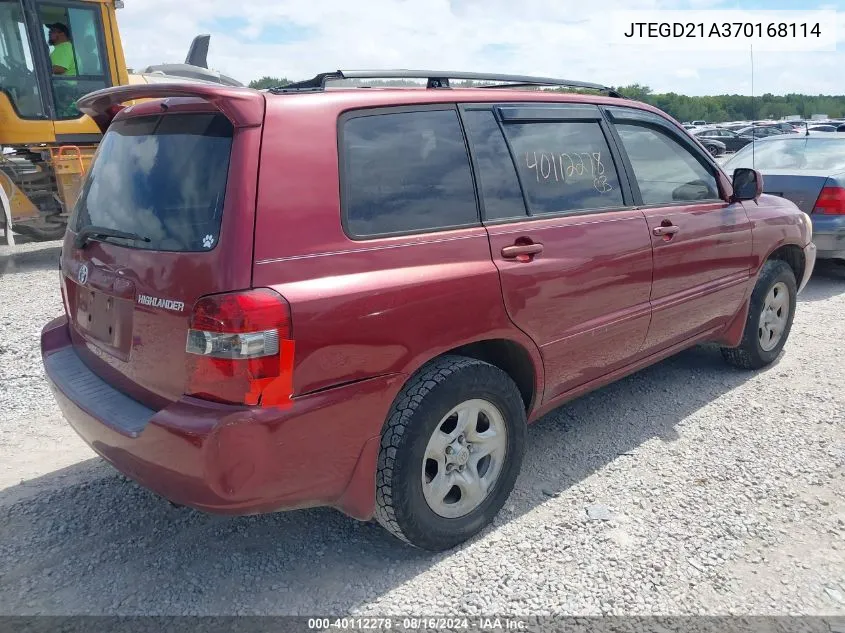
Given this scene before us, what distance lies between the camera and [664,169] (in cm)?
393

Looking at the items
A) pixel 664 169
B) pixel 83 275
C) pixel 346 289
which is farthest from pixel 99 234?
pixel 664 169

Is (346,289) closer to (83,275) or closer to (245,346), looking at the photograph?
(245,346)

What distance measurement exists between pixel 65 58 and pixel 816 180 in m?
9.22

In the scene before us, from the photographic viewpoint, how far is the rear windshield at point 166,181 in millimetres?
2295

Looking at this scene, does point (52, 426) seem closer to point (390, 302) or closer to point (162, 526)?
point (162, 526)

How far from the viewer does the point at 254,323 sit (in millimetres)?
2123

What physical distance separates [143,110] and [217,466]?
1480mm

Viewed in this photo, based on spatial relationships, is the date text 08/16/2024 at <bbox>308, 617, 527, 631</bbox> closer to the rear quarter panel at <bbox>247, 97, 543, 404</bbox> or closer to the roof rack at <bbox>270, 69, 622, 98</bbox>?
the rear quarter panel at <bbox>247, 97, 543, 404</bbox>

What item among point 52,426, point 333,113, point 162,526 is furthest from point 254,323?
point 52,426

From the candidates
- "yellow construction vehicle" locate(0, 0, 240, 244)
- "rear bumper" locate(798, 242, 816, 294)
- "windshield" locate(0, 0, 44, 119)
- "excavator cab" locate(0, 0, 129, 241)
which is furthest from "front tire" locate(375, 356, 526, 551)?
"windshield" locate(0, 0, 44, 119)

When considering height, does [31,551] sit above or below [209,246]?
below

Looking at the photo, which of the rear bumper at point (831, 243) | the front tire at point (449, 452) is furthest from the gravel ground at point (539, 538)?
the rear bumper at point (831, 243)

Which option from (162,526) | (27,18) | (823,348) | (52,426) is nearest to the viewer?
(162,526)

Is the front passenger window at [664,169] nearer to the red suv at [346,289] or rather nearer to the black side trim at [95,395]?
the red suv at [346,289]
